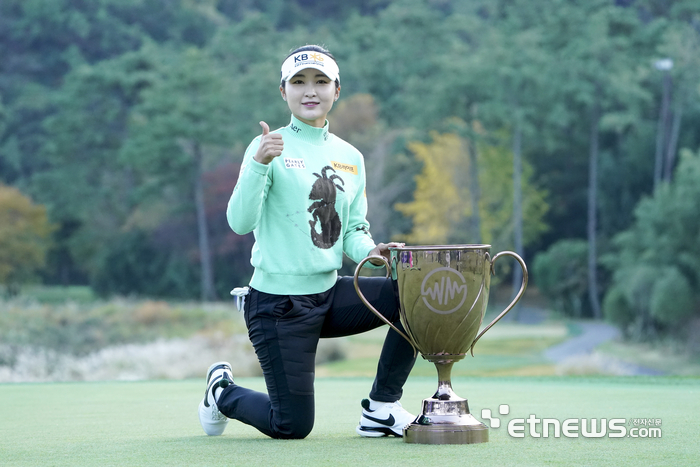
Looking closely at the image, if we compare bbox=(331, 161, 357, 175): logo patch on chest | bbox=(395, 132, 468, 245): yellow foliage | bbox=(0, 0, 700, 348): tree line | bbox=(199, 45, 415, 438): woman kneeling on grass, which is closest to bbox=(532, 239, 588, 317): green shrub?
bbox=(0, 0, 700, 348): tree line

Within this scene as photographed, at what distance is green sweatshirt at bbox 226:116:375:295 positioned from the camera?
366 centimetres

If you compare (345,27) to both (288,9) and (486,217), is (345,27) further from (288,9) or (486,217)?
(486,217)

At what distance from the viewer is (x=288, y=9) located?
54719 millimetres

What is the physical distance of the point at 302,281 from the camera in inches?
144

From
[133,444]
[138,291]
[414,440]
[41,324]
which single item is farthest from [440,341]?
[138,291]

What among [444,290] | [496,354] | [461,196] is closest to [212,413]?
[444,290]

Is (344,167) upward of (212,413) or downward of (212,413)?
upward

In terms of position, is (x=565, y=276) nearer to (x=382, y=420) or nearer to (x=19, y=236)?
(x=19, y=236)

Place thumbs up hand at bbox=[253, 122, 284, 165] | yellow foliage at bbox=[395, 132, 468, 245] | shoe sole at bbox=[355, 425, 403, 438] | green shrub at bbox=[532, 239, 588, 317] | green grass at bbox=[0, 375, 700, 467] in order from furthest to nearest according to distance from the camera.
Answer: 1. yellow foliage at bbox=[395, 132, 468, 245]
2. green shrub at bbox=[532, 239, 588, 317]
3. shoe sole at bbox=[355, 425, 403, 438]
4. thumbs up hand at bbox=[253, 122, 284, 165]
5. green grass at bbox=[0, 375, 700, 467]

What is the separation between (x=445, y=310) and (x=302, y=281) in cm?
67

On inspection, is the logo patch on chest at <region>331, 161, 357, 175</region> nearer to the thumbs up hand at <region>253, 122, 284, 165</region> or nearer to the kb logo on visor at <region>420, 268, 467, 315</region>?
the thumbs up hand at <region>253, 122, 284, 165</region>

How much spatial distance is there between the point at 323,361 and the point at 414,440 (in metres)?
16.1

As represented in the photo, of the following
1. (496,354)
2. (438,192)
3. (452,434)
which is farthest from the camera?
(438,192)

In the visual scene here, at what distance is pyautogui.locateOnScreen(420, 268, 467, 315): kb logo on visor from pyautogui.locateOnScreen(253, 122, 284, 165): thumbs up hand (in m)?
0.69
